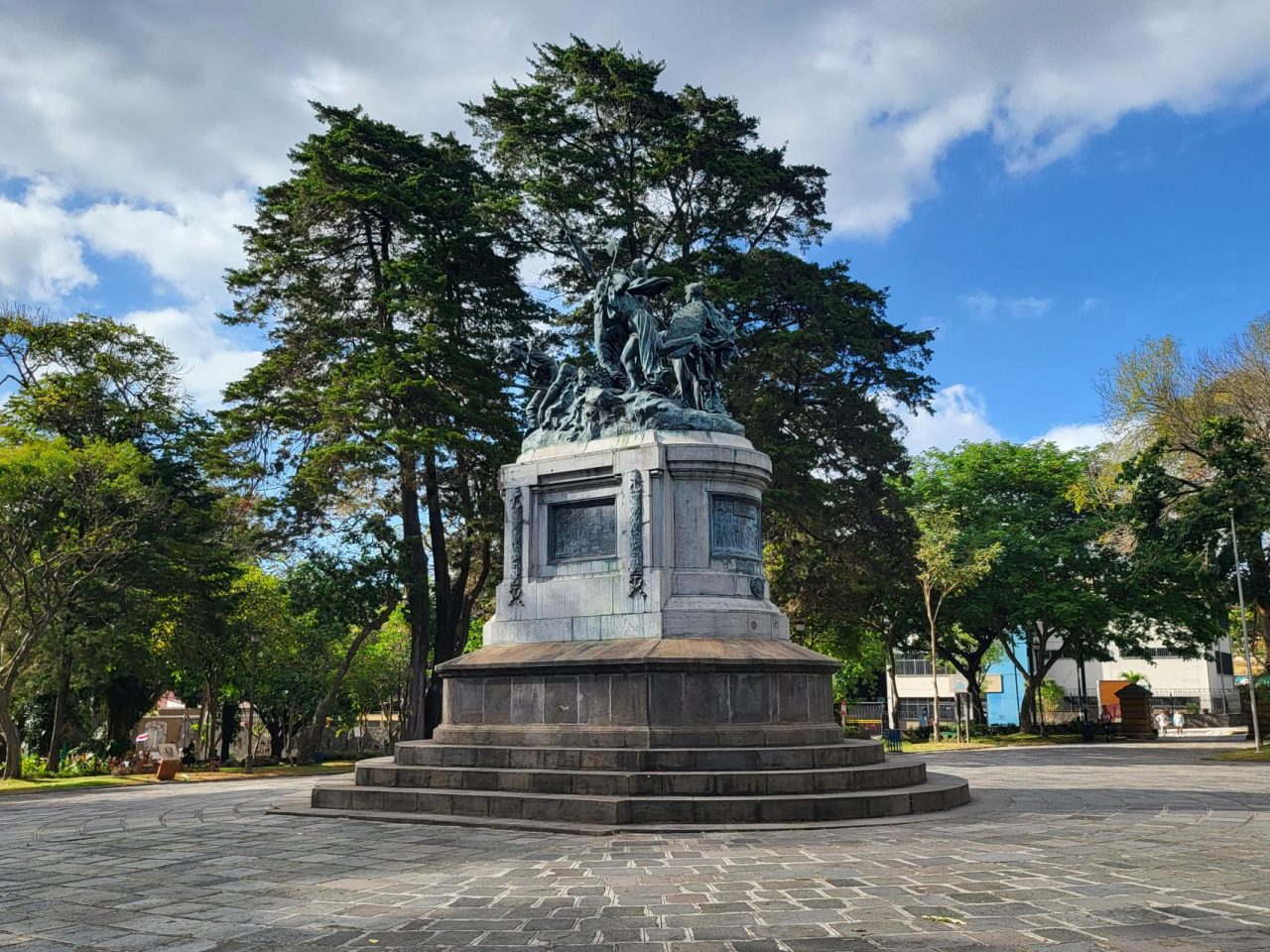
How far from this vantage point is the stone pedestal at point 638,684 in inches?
458

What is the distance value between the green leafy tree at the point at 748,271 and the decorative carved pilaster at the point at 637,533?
12304 millimetres

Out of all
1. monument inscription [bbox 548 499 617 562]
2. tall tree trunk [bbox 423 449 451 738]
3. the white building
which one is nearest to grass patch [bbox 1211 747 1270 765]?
monument inscription [bbox 548 499 617 562]

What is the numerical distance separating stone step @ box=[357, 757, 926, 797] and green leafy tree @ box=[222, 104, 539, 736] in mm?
13698

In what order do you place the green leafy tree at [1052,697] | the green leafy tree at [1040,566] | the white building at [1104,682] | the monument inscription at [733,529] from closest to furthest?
the monument inscription at [733,529], the green leafy tree at [1040,566], the green leafy tree at [1052,697], the white building at [1104,682]

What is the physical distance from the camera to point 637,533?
1462cm

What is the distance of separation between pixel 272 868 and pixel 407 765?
4.75 meters

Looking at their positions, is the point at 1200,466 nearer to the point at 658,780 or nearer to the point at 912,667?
the point at 658,780

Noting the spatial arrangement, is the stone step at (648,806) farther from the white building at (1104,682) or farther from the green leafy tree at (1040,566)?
the white building at (1104,682)

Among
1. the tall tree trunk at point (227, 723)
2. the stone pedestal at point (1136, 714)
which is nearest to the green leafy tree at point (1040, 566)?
the stone pedestal at point (1136, 714)

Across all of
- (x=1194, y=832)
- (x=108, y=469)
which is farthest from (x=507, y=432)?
(x=1194, y=832)

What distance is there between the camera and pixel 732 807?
11070mm

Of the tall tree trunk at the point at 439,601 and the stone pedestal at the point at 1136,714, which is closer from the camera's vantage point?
the tall tree trunk at the point at 439,601

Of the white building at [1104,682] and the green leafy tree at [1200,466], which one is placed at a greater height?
the green leafy tree at [1200,466]

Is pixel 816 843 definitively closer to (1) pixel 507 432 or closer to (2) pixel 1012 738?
(1) pixel 507 432
